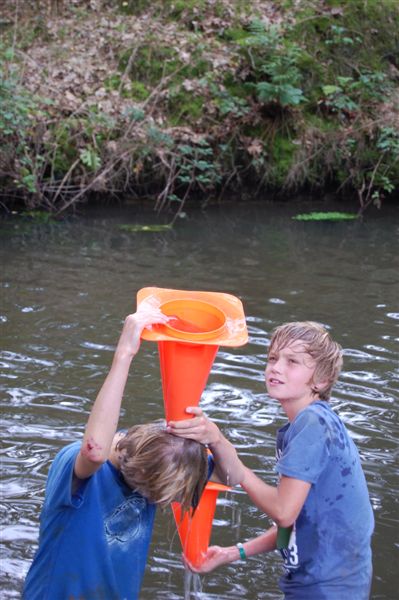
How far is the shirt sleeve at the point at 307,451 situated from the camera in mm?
2373

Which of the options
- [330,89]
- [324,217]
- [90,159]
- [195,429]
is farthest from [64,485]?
[330,89]

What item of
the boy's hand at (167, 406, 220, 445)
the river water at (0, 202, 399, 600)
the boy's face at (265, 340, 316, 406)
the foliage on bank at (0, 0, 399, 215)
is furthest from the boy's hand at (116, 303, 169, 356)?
the foliage on bank at (0, 0, 399, 215)

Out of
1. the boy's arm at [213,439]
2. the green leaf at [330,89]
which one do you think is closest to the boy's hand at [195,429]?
the boy's arm at [213,439]

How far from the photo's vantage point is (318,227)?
11258 millimetres

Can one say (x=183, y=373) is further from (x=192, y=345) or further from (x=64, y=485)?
(x=64, y=485)

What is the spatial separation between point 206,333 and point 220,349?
158 inches

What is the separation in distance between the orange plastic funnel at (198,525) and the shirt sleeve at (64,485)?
0.48 m

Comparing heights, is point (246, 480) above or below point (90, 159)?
above

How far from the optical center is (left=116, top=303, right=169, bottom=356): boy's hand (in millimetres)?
2375

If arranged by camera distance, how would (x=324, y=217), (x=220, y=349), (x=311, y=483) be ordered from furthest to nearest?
(x=324, y=217) < (x=220, y=349) < (x=311, y=483)

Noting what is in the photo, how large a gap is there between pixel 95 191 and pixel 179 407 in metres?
9.63

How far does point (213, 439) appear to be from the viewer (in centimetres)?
247

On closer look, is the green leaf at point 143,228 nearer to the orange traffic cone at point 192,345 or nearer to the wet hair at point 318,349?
the orange traffic cone at point 192,345

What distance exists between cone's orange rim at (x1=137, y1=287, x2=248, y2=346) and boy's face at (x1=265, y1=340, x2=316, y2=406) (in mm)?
156
